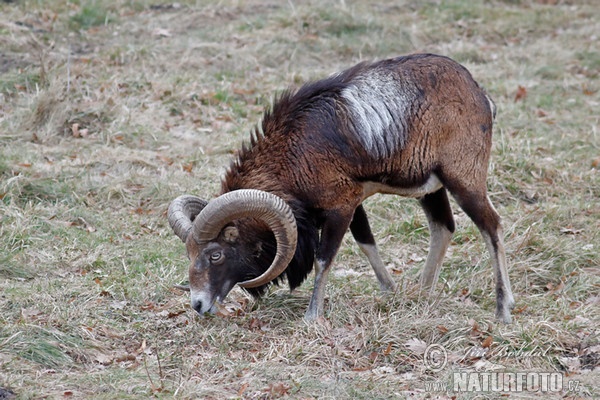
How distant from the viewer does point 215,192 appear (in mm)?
10508

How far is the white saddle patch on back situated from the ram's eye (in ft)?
4.86

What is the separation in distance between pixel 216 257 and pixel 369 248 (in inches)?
59.6

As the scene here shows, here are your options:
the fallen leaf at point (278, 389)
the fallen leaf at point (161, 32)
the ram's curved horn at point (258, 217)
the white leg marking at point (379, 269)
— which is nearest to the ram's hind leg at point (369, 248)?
the white leg marking at point (379, 269)

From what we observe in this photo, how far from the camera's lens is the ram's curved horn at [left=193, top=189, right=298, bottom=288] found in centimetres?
715

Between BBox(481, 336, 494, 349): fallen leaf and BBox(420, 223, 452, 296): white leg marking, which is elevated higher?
BBox(481, 336, 494, 349): fallen leaf

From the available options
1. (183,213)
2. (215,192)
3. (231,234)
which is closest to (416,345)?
(231,234)

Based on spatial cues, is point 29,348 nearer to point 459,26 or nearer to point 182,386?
point 182,386

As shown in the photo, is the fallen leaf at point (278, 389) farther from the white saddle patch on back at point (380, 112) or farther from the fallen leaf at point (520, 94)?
the fallen leaf at point (520, 94)

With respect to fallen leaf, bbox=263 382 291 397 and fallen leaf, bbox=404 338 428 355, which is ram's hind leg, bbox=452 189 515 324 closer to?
fallen leaf, bbox=404 338 428 355

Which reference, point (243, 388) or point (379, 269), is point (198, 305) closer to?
point (243, 388)

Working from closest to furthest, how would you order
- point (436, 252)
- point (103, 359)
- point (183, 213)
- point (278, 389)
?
1. point (278, 389)
2. point (103, 359)
3. point (183, 213)
4. point (436, 252)

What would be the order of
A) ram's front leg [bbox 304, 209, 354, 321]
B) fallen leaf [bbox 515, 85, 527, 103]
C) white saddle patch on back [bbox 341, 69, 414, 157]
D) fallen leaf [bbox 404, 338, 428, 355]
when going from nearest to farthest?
1. fallen leaf [bbox 404, 338, 428, 355]
2. white saddle patch on back [bbox 341, 69, 414, 157]
3. ram's front leg [bbox 304, 209, 354, 321]
4. fallen leaf [bbox 515, 85, 527, 103]

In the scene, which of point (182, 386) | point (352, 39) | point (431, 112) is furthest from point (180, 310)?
point (352, 39)

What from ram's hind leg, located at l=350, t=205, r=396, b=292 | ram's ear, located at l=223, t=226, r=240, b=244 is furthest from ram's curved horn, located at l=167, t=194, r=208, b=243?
ram's hind leg, located at l=350, t=205, r=396, b=292
